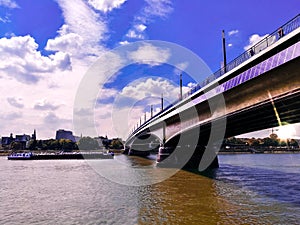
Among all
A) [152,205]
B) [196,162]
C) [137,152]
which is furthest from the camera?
[137,152]

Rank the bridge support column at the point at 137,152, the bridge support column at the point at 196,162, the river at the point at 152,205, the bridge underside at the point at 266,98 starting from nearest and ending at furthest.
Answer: the river at the point at 152,205 → the bridge underside at the point at 266,98 → the bridge support column at the point at 196,162 → the bridge support column at the point at 137,152

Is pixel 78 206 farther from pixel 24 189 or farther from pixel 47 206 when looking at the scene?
pixel 24 189

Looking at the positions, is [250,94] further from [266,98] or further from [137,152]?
[137,152]

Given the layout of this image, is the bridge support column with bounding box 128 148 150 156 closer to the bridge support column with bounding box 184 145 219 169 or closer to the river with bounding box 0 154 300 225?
the bridge support column with bounding box 184 145 219 169

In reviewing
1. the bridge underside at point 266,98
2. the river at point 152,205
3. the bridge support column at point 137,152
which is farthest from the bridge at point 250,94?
the bridge support column at point 137,152

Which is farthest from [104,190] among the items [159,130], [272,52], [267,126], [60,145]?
[60,145]

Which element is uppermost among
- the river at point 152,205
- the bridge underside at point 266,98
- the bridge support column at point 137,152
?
the bridge underside at point 266,98

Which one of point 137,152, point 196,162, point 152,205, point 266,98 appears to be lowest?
point 152,205

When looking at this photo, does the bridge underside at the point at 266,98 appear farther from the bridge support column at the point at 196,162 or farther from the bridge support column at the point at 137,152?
the bridge support column at the point at 137,152

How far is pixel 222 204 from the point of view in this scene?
19734 millimetres

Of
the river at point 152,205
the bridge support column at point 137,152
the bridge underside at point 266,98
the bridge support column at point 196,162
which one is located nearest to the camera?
the river at point 152,205

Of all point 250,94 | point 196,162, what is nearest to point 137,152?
point 196,162

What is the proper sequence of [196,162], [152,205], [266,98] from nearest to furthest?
[152,205] < [266,98] < [196,162]

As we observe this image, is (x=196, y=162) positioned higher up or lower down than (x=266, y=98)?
lower down
